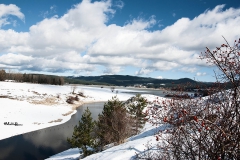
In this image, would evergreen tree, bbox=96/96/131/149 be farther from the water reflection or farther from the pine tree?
the water reflection

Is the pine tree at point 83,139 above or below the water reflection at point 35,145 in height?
above

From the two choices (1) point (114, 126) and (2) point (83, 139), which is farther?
(2) point (83, 139)

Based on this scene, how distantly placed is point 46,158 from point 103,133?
8695 mm

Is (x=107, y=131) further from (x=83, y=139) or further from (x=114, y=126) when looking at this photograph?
(x=83, y=139)

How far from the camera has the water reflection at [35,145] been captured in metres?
28.0

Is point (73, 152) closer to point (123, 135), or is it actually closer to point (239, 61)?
point (123, 135)

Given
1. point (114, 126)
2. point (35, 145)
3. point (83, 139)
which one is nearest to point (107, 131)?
point (114, 126)

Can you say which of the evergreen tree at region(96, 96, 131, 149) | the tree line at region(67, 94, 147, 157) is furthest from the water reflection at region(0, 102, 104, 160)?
the evergreen tree at region(96, 96, 131, 149)

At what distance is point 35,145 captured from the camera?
105 ft

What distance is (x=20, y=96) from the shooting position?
7244cm

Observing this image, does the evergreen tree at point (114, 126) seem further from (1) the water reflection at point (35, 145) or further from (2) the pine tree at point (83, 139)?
(1) the water reflection at point (35, 145)

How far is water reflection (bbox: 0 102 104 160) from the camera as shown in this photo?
28047 millimetres

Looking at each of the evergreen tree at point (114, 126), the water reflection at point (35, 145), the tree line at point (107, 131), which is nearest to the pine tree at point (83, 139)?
the tree line at point (107, 131)

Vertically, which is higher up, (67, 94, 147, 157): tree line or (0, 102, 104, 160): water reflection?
(67, 94, 147, 157): tree line
